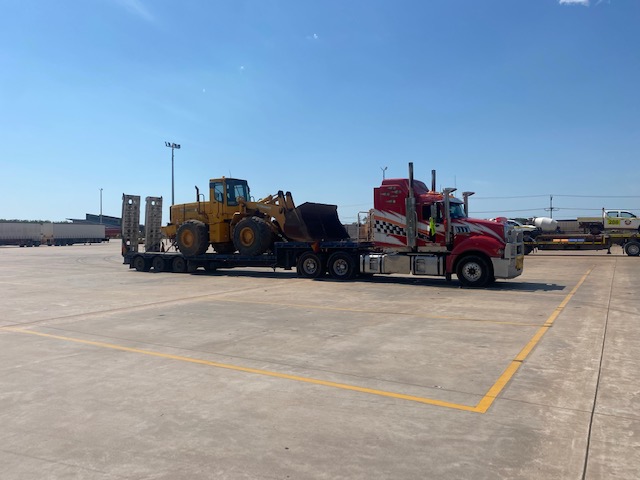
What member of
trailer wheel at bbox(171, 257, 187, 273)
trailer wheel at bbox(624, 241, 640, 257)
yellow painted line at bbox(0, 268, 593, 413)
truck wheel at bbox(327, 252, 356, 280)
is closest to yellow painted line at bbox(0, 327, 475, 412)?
yellow painted line at bbox(0, 268, 593, 413)

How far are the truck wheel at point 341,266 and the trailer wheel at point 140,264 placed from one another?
9353mm

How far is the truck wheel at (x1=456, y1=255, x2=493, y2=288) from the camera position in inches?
614

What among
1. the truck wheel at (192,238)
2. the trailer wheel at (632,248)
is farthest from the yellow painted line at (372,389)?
the trailer wheel at (632,248)

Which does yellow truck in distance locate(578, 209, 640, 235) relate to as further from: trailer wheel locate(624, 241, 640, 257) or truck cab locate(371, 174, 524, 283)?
truck cab locate(371, 174, 524, 283)

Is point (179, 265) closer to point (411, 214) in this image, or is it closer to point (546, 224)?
point (411, 214)

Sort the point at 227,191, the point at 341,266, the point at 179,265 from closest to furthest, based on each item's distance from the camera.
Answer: the point at 341,266 → the point at 227,191 → the point at 179,265

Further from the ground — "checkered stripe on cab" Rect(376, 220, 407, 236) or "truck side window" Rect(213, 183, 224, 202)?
"truck side window" Rect(213, 183, 224, 202)

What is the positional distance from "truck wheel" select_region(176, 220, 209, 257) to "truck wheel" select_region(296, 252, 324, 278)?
4.53 meters

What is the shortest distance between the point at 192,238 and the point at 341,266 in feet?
22.4

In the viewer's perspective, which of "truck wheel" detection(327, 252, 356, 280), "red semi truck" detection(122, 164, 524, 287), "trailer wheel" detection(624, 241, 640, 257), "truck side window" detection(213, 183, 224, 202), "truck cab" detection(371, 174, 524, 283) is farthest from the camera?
"trailer wheel" detection(624, 241, 640, 257)

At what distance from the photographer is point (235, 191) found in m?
21.2

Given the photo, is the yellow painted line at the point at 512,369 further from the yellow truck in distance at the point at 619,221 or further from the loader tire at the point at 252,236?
the yellow truck in distance at the point at 619,221

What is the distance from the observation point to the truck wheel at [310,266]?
743 inches

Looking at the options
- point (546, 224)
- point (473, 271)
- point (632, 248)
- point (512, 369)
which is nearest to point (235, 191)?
point (473, 271)
